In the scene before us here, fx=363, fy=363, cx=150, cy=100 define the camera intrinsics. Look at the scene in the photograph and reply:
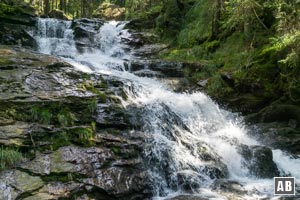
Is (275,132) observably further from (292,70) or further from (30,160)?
(30,160)

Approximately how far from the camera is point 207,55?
16500 millimetres

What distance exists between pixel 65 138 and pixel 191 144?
3.39m

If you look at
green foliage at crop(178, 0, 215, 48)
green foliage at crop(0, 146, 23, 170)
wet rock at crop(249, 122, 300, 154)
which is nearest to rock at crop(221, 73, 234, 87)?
wet rock at crop(249, 122, 300, 154)

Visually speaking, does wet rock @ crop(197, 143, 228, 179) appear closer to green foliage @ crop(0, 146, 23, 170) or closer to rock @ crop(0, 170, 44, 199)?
rock @ crop(0, 170, 44, 199)

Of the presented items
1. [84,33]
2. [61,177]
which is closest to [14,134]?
[61,177]

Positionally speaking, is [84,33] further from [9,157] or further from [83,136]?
[9,157]

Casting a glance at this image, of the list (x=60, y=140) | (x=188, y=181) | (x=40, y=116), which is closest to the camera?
(x=60, y=140)

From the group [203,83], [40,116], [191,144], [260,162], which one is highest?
[203,83]

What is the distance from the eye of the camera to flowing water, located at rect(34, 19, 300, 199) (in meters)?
8.07

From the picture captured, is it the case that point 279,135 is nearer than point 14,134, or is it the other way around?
point 14,134

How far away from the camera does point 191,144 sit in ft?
31.0

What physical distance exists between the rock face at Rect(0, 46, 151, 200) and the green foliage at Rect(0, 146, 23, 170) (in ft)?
0.26

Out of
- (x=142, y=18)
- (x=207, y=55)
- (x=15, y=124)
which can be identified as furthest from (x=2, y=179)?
(x=142, y=18)

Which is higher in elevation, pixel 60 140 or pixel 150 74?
pixel 150 74
